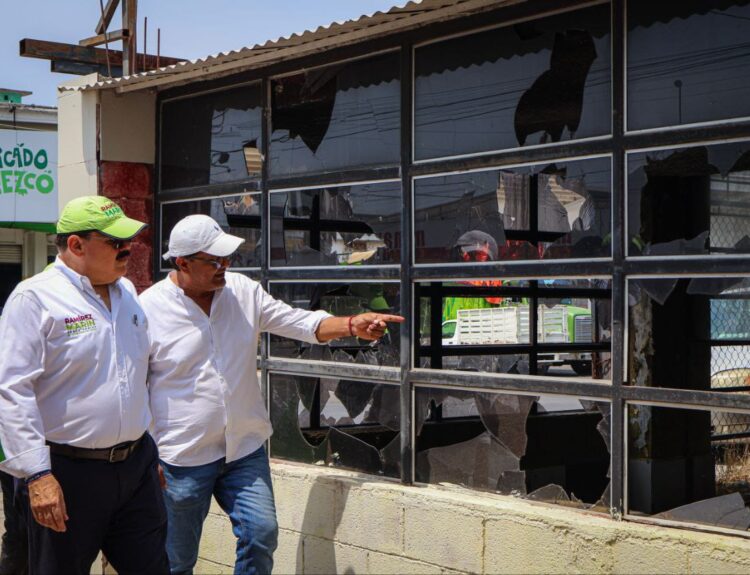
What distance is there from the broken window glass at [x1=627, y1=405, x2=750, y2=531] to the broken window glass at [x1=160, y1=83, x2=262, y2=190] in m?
2.97

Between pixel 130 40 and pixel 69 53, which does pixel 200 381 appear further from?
pixel 69 53

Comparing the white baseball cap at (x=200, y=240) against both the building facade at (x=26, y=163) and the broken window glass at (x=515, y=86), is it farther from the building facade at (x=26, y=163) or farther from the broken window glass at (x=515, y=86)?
the building facade at (x=26, y=163)

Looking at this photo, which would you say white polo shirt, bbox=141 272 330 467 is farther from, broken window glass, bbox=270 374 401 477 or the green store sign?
the green store sign

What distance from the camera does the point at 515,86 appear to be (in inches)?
203

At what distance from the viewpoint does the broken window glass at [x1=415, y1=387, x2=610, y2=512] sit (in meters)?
5.09

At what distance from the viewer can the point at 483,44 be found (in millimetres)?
5281

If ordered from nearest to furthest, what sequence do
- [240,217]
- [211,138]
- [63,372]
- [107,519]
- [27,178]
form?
[63,372] → [107,519] → [240,217] → [211,138] → [27,178]

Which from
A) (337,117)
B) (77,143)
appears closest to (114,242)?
(337,117)

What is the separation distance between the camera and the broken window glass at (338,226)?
19.1 ft

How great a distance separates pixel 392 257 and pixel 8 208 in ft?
50.8

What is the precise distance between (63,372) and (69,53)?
4.26m

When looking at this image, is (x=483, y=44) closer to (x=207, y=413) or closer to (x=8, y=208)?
(x=207, y=413)

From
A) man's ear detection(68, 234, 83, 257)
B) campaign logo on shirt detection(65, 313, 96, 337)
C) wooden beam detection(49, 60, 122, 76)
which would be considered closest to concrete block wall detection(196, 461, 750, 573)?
campaign logo on shirt detection(65, 313, 96, 337)

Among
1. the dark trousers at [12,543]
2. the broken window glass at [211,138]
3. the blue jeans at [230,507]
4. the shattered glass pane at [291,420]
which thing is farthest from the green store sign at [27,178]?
the blue jeans at [230,507]
